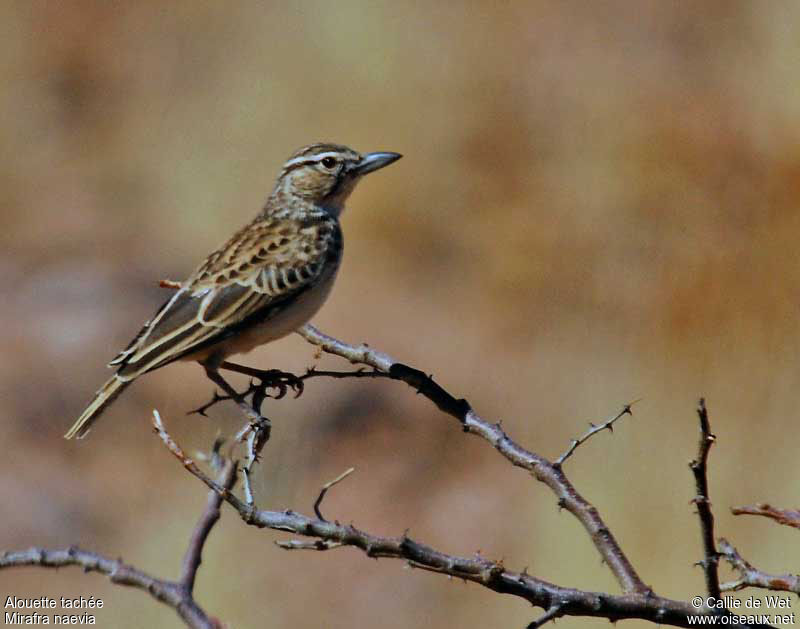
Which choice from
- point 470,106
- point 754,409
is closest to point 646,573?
point 754,409

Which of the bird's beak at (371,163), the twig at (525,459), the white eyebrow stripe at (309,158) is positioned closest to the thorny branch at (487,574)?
the twig at (525,459)

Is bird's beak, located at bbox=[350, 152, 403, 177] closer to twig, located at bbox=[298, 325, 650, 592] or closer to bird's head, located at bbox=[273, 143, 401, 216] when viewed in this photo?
bird's head, located at bbox=[273, 143, 401, 216]

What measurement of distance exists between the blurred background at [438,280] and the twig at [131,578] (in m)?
6.37

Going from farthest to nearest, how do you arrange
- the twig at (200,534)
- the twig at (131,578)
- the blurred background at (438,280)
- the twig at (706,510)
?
the blurred background at (438,280) < the twig at (200,534) < the twig at (131,578) < the twig at (706,510)

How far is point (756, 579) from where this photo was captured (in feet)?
11.8

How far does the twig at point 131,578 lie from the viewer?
3453mm

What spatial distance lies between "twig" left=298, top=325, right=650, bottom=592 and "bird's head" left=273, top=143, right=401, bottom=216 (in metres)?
2.17

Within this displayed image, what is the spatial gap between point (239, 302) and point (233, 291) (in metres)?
0.09

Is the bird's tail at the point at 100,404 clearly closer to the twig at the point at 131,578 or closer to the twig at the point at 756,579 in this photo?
the twig at the point at 131,578

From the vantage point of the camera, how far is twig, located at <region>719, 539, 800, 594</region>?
3491 mm

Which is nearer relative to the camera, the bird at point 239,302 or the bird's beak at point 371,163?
the bird at point 239,302

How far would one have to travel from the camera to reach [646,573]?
952cm

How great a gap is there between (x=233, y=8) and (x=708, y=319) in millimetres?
7074

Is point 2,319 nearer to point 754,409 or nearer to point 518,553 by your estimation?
point 518,553
